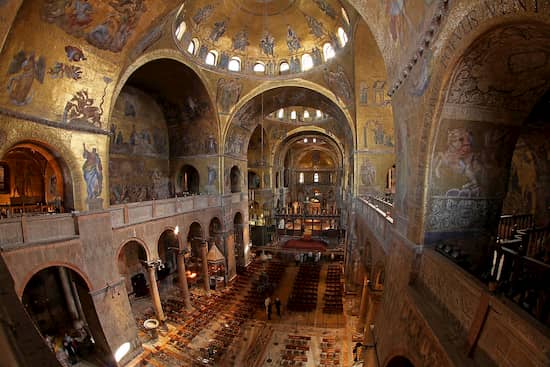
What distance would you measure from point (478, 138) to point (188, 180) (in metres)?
18.3

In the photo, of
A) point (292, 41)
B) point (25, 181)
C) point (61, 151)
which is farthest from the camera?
point (292, 41)

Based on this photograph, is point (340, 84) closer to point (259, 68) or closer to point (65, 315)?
point (259, 68)

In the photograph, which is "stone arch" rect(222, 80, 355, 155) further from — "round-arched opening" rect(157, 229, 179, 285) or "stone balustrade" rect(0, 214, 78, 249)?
"stone balustrade" rect(0, 214, 78, 249)

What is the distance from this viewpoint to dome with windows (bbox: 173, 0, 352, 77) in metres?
12.8

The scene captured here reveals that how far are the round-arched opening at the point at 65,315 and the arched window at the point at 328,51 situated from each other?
15.6m

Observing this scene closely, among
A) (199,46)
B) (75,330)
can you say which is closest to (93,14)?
(199,46)

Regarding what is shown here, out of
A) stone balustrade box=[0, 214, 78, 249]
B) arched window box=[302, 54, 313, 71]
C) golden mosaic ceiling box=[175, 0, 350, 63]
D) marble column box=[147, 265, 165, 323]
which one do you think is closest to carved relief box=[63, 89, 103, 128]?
stone balustrade box=[0, 214, 78, 249]

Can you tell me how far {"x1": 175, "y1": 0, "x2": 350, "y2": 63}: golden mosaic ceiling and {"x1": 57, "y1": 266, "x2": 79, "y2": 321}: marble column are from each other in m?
11.9

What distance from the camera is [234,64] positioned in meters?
16.2

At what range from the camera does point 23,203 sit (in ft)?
42.8

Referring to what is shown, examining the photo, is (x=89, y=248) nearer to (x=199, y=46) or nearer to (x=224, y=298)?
(x=224, y=298)

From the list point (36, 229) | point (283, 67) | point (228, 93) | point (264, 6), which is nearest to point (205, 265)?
point (36, 229)

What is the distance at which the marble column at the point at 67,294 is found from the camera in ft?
36.7

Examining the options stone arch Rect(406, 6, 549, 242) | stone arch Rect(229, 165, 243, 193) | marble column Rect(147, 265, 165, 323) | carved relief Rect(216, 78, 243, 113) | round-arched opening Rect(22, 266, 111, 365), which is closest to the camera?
stone arch Rect(406, 6, 549, 242)
